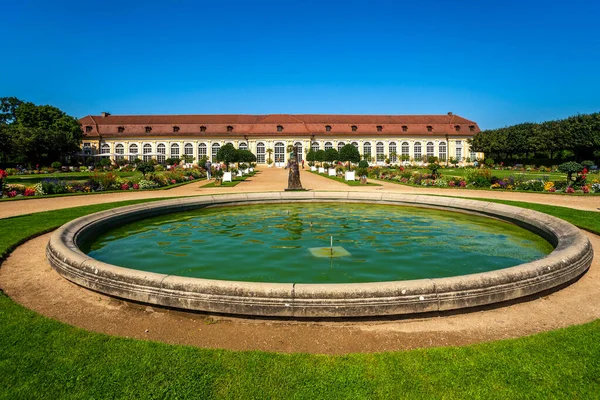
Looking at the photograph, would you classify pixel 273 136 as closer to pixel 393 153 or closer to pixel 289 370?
pixel 393 153

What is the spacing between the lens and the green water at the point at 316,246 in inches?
246

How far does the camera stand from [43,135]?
46.8 m

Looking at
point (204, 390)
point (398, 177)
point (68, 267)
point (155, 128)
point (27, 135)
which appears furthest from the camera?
point (155, 128)

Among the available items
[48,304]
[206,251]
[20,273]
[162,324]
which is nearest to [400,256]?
[206,251]

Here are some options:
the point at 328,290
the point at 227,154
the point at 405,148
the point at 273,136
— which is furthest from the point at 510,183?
the point at 273,136

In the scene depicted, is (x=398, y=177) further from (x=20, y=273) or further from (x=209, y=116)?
(x=209, y=116)

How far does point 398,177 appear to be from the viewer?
2720cm

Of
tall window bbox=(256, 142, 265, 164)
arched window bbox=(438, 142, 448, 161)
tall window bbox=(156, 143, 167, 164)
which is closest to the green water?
tall window bbox=(256, 142, 265, 164)

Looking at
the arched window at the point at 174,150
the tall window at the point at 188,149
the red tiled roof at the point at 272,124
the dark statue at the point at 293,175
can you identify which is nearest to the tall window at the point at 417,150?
the red tiled roof at the point at 272,124

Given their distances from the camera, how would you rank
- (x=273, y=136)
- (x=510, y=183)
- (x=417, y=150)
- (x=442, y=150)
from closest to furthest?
(x=510, y=183) → (x=273, y=136) → (x=417, y=150) → (x=442, y=150)

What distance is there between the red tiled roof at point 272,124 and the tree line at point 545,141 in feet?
28.9

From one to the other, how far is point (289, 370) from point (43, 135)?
53158mm

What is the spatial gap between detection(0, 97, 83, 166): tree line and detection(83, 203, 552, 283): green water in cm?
3880

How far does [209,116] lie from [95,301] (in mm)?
67082
